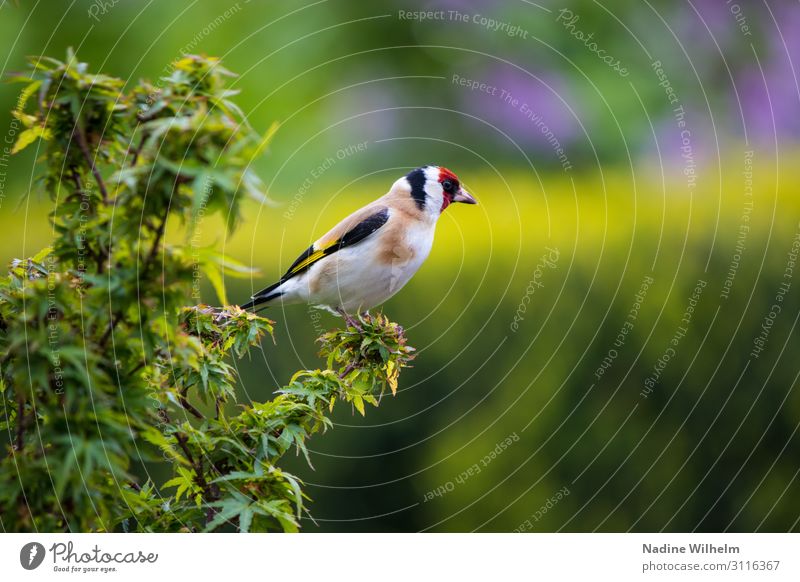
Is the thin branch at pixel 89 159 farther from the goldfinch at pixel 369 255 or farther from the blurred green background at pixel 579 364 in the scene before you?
the blurred green background at pixel 579 364

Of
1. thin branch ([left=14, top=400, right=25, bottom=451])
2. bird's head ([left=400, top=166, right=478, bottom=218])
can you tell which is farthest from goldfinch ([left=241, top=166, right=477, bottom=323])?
thin branch ([left=14, top=400, right=25, bottom=451])

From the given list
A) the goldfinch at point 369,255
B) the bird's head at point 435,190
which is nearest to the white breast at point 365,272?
the goldfinch at point 369,255

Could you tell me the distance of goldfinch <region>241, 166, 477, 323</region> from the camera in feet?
11.6

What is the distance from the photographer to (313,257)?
3598 millimetres

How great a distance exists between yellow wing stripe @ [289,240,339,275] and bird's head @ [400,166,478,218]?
1.29 ft

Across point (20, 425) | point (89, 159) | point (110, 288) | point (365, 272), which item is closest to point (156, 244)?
point (110, 288)

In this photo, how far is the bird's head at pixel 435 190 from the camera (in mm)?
3676

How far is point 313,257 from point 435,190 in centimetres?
56

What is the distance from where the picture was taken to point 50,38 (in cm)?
703

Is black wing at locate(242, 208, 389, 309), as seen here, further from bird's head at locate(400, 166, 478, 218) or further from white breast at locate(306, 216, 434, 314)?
bird's head at locate(400, 166, 478, 218)

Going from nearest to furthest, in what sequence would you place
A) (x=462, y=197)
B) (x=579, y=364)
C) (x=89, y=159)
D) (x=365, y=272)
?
(x=89, y=159) → (x=365, y=272) → (x=462, y=197) → (x=579, y=364)

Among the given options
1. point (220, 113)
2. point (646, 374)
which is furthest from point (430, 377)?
point (220, 113)

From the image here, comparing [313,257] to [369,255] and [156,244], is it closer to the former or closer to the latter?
[369,255]

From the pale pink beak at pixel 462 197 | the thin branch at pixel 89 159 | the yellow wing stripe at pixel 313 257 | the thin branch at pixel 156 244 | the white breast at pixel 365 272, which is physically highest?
the thin branch at pixel 89 159
